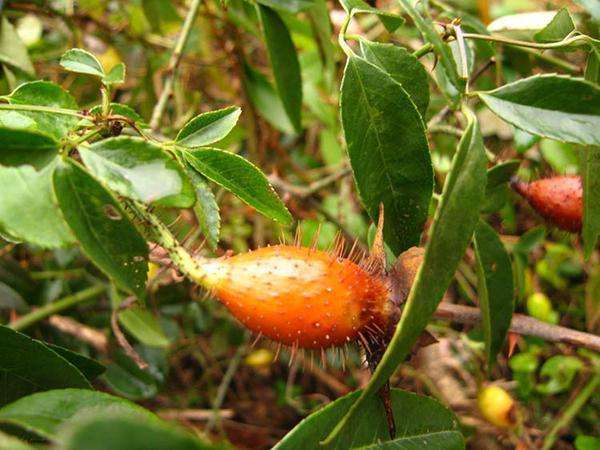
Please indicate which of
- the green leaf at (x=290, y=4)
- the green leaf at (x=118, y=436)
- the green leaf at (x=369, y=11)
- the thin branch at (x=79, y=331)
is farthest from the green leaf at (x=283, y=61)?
the green leaf at (x=118, y=436)

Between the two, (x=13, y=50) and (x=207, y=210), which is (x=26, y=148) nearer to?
(x=207, y=210)

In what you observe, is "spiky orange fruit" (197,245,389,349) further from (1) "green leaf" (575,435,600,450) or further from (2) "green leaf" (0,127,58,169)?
(1) "green leaf" (575,435,600,450)

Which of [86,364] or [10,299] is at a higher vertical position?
[86,364]

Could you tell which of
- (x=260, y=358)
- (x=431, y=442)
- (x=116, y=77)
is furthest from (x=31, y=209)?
(x=260, y=358)

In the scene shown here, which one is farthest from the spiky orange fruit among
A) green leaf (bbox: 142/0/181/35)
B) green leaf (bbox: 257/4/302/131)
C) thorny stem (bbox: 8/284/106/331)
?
green leaf (bbox: 142/0/181/35)

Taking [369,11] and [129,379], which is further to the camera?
[129,379]

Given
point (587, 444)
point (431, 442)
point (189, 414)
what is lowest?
point (189, 414)

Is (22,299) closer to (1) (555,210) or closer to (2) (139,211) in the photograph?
(2) (139,211)
